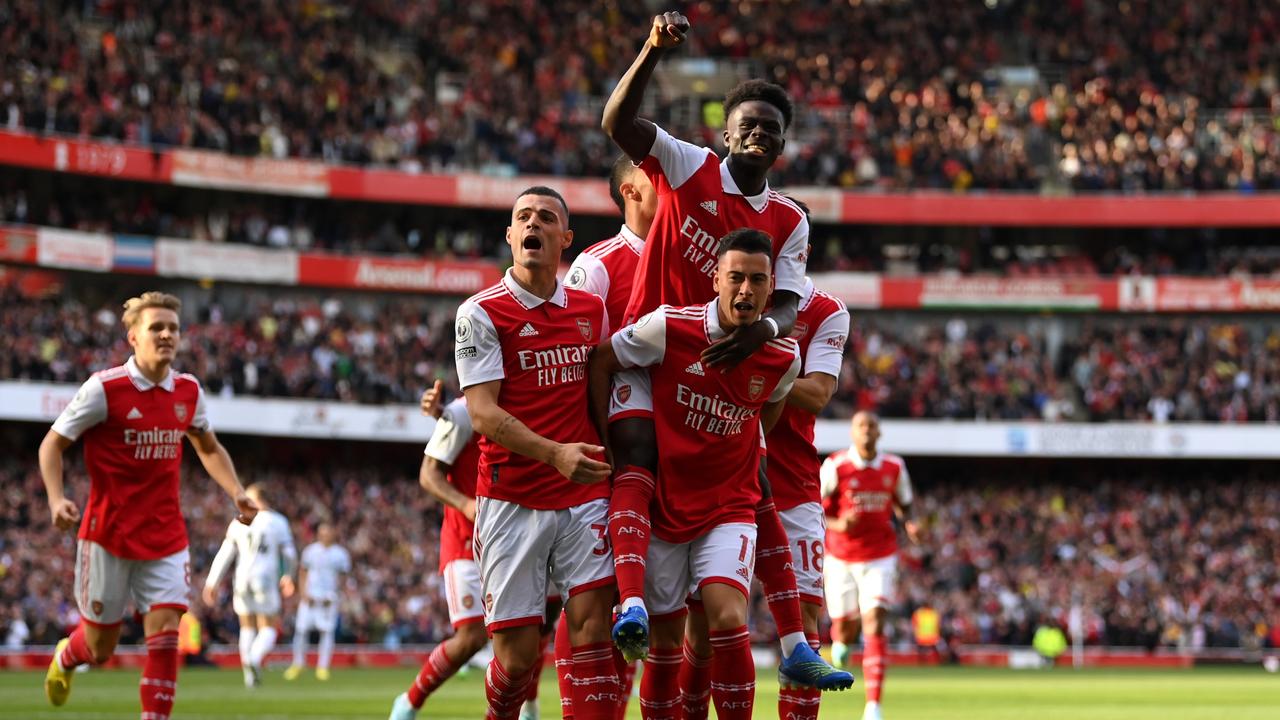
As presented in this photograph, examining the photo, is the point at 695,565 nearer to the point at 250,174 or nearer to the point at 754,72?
the point at 250,174

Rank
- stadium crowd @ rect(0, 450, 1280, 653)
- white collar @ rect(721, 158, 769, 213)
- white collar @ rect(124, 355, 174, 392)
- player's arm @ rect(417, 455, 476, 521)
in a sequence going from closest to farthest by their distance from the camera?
white collar @ rect(721, 158, 769, 213), white collar @ rect(124, 355, 174, 392), player's arm @ rect(417, 455, 476, 521), stadium crowd @ rect(0, 450, 1280, 653)

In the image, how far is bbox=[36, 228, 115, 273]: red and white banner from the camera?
4016 cm

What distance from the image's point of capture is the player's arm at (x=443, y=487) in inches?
474

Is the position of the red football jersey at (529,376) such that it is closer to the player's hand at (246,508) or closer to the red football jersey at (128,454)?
the player's hand at (246,508)

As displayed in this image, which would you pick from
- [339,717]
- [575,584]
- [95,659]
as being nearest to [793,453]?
[575,584]

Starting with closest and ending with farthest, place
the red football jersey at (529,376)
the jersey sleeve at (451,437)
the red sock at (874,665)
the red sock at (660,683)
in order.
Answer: the red football jersey at (529,376), the red sock at (660,683), the jersey sleeve at (451,437), the red sock at (874,665)

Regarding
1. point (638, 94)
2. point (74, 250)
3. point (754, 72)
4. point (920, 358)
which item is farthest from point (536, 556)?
point (754, 72)

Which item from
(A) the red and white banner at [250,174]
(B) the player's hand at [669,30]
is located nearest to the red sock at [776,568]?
(B) the player's hand at [669,30]

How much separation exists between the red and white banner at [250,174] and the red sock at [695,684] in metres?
35.2

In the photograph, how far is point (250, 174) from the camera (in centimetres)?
4344

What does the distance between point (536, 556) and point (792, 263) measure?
209 cm

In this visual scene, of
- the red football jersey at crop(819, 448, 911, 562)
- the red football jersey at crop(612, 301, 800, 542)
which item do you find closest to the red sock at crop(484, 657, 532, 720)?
the red football jersey at crop(612, 301, 800, 542)

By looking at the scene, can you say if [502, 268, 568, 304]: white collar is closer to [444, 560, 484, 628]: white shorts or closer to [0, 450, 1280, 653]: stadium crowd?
[444, 560, 484, 628]: white shorts

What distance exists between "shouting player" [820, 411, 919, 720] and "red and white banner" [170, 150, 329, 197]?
28825 mm
